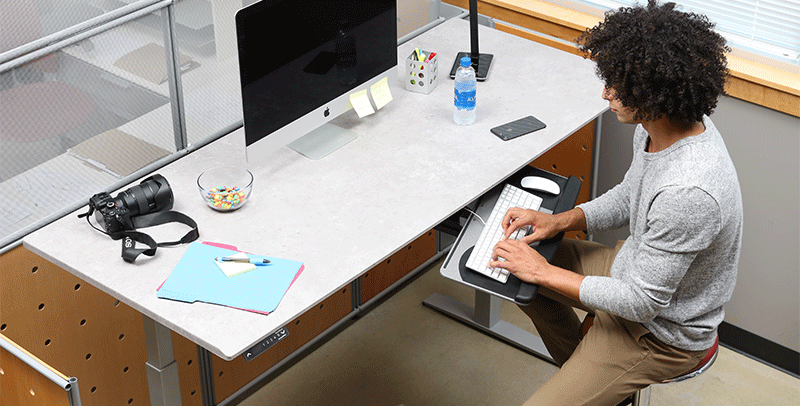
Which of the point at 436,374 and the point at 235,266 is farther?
the point at 436,374

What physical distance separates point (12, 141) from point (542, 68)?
61.2 inches

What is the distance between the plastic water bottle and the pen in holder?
13 cm

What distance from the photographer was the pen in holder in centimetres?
256

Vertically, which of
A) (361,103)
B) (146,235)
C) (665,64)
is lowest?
(146,235)

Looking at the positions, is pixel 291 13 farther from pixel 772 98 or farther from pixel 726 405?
pixel 726 405

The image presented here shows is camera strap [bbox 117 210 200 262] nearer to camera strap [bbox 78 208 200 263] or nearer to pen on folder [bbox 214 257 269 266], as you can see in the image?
camera strap [bbox 78 208 200 263]

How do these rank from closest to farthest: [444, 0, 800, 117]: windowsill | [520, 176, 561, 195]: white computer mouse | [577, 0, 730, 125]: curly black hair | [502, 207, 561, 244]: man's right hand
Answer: [577, 0, 730, 125]: curly black hair, [502, 207, 561, 244]: man's right hand, [520, 176, 561, 195]: white computer mouse, [444, 0, 800, 117]: windowsill

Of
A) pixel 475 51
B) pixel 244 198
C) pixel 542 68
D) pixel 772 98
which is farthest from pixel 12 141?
pixel 772 98

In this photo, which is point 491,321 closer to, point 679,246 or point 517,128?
point 517,128

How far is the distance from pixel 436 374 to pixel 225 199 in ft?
3.56

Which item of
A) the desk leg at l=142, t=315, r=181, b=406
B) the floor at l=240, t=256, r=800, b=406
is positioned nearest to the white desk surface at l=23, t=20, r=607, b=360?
the desk leg at l=142, t=315, r=181, b=406

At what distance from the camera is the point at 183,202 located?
6.93 feet

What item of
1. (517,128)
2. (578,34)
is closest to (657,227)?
(517,128)

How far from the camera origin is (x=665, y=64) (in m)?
1.73
